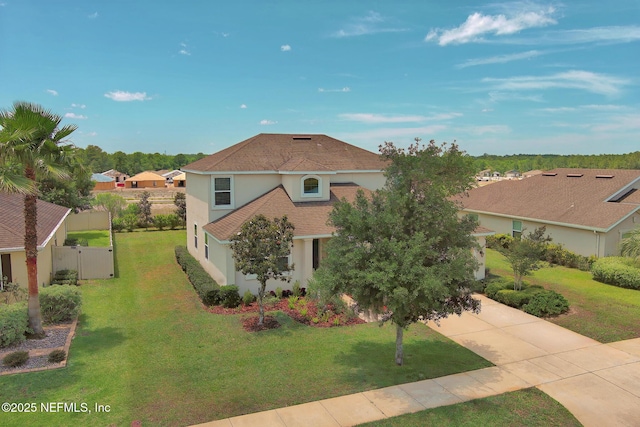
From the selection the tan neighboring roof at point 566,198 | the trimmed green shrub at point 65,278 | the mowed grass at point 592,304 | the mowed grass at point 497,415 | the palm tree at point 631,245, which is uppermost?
the tan neighboring roof at point 566,198

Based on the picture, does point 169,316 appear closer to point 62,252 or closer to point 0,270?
point 0,270

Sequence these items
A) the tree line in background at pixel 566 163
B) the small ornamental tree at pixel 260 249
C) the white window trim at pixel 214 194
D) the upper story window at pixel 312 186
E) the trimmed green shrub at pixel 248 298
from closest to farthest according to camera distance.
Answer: the small ornamental tree at pixel 260 249 < the trimmed green shrub at pixel 248 298 < the white window trim at pixel 214 194 < the upper story window at pixel 312 186 < the tree line in background at pixel 566 163

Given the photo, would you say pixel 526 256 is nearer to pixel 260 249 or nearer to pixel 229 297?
pixel 260 249

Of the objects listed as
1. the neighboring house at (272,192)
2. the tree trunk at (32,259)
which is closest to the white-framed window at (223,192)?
the neighboring house at (272,192)

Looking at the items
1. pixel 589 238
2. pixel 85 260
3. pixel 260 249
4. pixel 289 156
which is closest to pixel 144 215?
pixel 85 260

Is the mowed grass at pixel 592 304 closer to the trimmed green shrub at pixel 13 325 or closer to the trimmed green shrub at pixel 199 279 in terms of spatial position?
the trimmed green shrub at pixel 199 279

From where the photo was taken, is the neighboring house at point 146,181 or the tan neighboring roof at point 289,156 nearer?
the tan neighboring roof at point 289,156

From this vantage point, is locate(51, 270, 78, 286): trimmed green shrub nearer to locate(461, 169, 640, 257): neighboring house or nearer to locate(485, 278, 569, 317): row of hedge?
locate(485, 278, 569, 317): row of hedge
